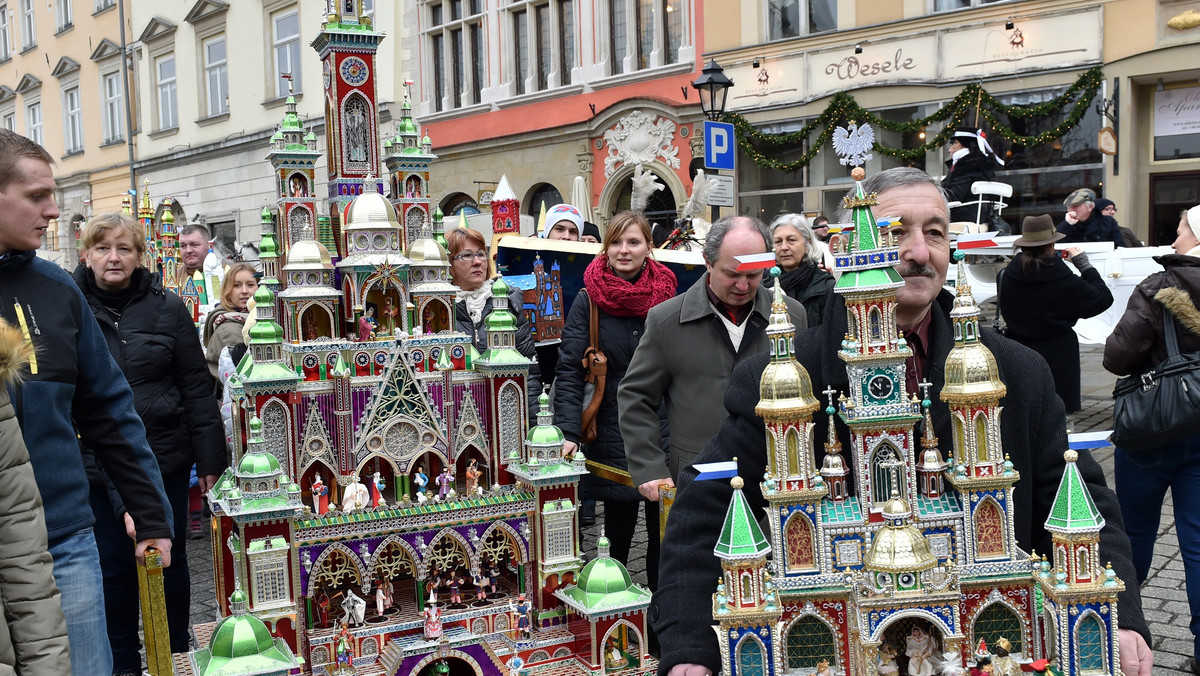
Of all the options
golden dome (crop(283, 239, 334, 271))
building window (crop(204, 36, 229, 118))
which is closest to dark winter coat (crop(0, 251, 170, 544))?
golden dome (crop(283, 239, 334, 271))

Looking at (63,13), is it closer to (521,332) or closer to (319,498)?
(521,332)

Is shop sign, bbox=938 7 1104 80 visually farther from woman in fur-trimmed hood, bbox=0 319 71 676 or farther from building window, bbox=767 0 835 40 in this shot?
woman in fur-trimmed hood, bbox=0 319 71 676

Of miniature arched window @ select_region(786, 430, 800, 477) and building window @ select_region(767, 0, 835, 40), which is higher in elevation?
building window @ select_region(767, 0, 835, 40)

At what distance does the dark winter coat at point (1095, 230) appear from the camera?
10367mm

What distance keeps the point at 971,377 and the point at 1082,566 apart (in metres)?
0.46

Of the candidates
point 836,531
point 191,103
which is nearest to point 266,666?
point 836,531

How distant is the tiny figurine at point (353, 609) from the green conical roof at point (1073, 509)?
3015 mm

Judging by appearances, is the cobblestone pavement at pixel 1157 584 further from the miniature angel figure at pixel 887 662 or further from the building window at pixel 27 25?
the building window at pixel 27 25

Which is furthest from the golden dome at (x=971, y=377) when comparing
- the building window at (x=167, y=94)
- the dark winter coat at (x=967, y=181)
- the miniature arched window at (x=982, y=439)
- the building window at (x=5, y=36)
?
the building window at (x=5, y=36)

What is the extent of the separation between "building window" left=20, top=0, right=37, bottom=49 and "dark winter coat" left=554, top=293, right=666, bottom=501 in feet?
124

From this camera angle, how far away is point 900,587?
7.02 feet

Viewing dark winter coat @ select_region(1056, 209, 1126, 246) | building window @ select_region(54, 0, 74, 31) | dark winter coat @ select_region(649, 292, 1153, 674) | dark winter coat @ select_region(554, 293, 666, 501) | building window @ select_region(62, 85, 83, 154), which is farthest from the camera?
building window @ select_region(62, 85, 83, 154)

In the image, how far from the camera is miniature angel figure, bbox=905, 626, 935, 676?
2199mm

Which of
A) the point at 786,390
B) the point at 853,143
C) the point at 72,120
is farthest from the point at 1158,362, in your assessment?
the point at 72,120
